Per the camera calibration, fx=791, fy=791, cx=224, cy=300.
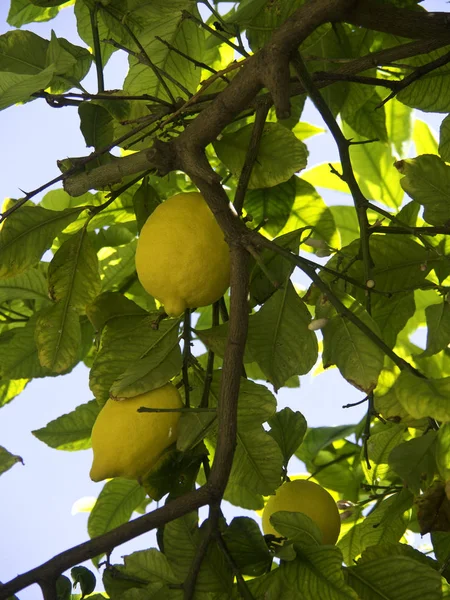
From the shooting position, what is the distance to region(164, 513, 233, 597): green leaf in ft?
2.25

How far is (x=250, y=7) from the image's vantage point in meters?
0.87

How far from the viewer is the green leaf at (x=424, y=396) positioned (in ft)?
2.07

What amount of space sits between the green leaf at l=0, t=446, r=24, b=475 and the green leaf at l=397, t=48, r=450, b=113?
63 cm

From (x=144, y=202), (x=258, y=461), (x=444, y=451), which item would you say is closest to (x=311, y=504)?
(x=258, y=461)

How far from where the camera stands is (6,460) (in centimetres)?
77

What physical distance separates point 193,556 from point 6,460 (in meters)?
0.21

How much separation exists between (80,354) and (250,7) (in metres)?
0.61

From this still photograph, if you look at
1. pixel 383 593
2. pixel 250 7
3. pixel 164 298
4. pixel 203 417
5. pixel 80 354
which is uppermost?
pixel 250 7

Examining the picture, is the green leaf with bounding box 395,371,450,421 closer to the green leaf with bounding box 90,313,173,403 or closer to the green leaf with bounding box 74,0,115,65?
the green leaf with bounding box 90,313,173,403

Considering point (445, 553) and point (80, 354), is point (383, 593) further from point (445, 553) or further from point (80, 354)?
point (80, 354)

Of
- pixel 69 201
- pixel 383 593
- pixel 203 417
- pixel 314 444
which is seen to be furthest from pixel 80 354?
pixel 383 593

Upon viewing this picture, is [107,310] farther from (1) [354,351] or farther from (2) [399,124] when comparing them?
(2) [399,124]

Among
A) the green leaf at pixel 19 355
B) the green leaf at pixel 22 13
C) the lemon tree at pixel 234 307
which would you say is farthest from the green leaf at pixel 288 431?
the green leaf at pixel 22 13

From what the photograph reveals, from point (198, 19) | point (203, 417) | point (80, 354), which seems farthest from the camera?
point (80, 354)
